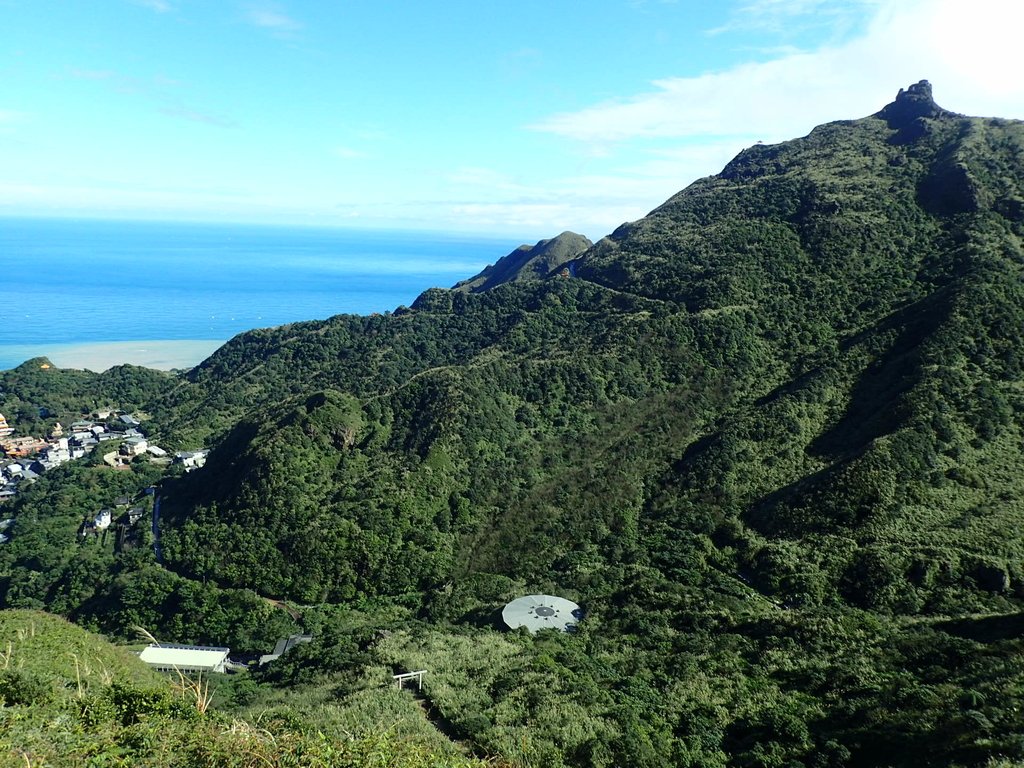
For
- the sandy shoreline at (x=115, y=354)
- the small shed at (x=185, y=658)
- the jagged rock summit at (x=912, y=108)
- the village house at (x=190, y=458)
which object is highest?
the jagged rock summit at (x=912, y=108)

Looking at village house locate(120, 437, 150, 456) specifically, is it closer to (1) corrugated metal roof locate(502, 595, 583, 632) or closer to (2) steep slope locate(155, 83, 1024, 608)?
(2) steep slope locate(155, 83, 1024, 608)

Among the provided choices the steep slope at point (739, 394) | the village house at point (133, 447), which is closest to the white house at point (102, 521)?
the steep slope at point (739, 394)

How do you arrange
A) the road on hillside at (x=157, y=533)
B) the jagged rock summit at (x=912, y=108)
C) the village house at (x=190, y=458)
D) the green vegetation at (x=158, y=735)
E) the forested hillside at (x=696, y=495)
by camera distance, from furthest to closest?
the jagged rock summit at (x=912, y=108)
the village house at (x=190, y=458)
the road on hillside at (x=157, y=533)
the forested hillside at (x=696, y=495)
the green vegetation at (x=158, y=735)

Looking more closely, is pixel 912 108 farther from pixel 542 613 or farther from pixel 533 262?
pixel 542 613

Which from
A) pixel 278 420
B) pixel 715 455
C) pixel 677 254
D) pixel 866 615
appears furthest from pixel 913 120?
pixel 278 420

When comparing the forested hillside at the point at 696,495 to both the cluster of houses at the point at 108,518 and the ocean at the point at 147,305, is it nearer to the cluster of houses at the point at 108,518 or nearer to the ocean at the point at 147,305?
the cluster of houses at the point at 108,518

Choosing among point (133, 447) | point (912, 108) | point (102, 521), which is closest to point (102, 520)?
point (102, 521)
